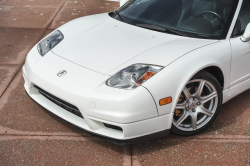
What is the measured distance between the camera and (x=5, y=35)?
544 centimetres

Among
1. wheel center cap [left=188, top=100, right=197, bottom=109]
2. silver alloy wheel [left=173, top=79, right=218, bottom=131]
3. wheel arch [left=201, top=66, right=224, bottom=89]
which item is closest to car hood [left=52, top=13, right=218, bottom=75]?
wheel arch [left=201, top=66, right=224, bottom=89]

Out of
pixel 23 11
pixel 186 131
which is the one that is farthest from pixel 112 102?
pixel 23 11

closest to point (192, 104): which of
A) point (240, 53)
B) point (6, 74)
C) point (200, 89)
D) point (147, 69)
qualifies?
point (200, 89)

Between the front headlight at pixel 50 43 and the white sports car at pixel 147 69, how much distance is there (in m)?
0.02

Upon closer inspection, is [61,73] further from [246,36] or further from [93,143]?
[246,36]

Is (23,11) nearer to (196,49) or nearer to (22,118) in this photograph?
(22,118)

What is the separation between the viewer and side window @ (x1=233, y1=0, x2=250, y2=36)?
9.53ft

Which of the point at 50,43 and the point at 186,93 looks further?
the point at 50,43

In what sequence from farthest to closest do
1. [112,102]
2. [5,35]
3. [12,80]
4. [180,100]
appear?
[5,35] < [12,80] < [180,100] < [112,102]

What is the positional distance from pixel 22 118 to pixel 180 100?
1.74m

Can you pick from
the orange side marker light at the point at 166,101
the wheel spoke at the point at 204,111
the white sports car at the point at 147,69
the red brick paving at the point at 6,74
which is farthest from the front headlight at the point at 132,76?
the red brick paving at the point at 6,74

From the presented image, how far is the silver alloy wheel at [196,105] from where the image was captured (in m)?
2.62

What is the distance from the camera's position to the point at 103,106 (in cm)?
229

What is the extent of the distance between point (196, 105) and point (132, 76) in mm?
769
